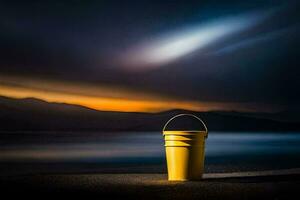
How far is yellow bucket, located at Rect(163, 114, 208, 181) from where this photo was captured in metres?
12.1

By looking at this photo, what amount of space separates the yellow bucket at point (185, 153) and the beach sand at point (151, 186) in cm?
30

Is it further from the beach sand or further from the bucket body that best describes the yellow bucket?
the beach sand

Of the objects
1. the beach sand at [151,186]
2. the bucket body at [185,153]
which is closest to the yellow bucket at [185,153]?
the bucket body at [185,153]

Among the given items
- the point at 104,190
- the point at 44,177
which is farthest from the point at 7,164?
the point at 104,190

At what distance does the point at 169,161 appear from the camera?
40.7 feet

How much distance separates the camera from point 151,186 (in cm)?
1098

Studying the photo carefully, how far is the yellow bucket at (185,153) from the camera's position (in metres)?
12.1

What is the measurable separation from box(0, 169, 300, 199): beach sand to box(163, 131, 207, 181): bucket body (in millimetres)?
296

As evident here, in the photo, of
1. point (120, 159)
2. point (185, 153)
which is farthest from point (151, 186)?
point (120, 159)

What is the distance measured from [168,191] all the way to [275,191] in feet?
5.68

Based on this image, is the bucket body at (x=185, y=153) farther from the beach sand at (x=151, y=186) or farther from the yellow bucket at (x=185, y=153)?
the beach sand at (x=151, y=186)

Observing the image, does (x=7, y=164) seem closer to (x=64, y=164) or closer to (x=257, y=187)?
(x=64, y=164)

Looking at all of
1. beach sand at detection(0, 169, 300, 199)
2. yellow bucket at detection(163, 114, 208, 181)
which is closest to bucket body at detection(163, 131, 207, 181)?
yellow bucket at detection(163, 114, 208, 181)

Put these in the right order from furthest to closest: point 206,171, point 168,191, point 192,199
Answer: point 206,171
point 168,191
point 192,199
